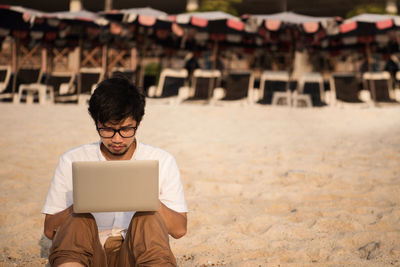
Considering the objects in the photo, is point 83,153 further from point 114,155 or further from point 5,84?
point 5,84

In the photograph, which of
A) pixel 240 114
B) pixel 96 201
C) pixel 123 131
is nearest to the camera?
pixel 96 201

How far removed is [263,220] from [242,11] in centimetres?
1588

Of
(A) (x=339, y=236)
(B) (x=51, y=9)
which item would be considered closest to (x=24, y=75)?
(B) (x=51, y=9)

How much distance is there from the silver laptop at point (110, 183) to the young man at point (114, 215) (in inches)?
6.6

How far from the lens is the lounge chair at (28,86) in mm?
10398

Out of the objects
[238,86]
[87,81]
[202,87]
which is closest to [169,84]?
→ [202,87]

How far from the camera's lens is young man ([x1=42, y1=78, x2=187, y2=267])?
1.74 m

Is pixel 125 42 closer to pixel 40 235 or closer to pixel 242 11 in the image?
pixel 242 11

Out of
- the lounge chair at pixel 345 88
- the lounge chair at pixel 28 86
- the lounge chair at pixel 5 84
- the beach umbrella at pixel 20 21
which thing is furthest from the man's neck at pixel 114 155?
the lounge chair at pixel 5 84

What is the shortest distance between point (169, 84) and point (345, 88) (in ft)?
14.0

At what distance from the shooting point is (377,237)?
2836 millimetres

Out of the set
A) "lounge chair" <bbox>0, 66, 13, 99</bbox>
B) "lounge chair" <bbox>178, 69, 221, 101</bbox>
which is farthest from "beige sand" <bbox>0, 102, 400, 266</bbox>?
"lounge chair" <bbox>0, 66, 13, 99</bbox>

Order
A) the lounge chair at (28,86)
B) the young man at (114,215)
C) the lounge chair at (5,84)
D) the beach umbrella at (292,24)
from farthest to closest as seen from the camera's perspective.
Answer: the lounge chair at (5,84) → the lounge chair at (28,86) → the beach umbrella at (292,24) → the young man at (114,215)

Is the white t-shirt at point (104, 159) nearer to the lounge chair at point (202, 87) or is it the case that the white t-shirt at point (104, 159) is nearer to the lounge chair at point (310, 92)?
the lounge chair at point (202, 87)
